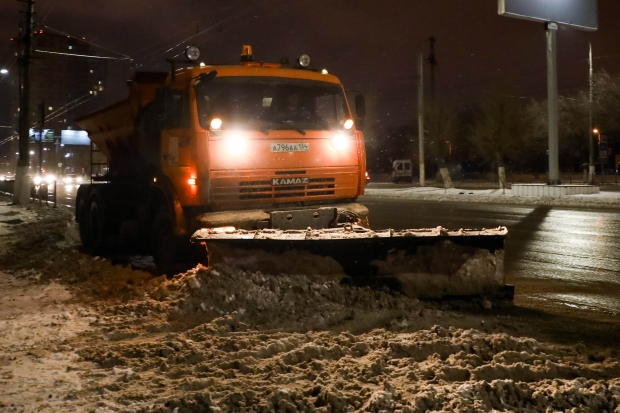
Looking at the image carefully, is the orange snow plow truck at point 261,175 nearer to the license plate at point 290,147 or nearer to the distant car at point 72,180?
the license plate at point 290,147

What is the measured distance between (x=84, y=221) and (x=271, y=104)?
595 cm

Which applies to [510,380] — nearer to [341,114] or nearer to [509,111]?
[341,114]

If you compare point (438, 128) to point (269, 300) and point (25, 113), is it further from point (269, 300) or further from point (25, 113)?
point (269, 300)

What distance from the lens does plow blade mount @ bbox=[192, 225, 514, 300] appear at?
22.0ft

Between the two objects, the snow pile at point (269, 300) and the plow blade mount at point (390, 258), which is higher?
the plow blade mount at point (390, 258)

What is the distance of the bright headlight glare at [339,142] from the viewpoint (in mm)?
8719

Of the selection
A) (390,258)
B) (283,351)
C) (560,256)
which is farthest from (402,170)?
(283,351)

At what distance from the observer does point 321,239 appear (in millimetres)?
6617

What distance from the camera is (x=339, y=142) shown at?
8.76 meters

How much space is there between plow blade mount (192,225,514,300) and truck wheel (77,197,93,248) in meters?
6.29

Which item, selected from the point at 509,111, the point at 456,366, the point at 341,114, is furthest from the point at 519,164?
the point at 456,366

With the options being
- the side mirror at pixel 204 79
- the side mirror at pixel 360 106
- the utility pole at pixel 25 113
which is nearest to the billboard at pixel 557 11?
the side mirror at pixel 360 106

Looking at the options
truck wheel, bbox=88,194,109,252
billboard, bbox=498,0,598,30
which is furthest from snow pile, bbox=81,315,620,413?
billboard, bbox=498,0,598,30

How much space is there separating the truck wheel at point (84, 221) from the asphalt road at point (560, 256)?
690 centimetres
